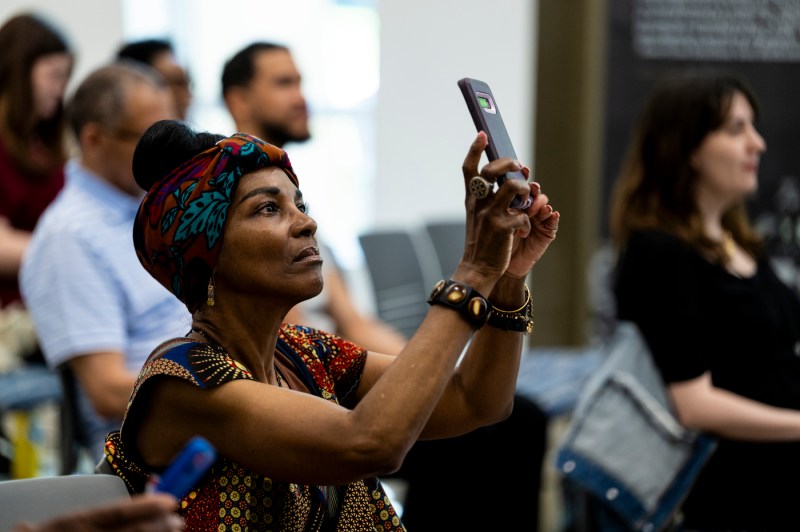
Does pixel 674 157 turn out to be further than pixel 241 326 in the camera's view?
Yes

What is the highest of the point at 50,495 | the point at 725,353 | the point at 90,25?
the point at 90,25

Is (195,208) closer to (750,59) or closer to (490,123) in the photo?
(490,123)

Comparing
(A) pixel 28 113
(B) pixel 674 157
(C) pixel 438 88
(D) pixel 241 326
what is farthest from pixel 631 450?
(C) pixel 438 88

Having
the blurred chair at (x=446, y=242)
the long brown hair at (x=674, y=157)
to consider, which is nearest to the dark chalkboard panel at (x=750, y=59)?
the blurred chair at (x=446, y=242)

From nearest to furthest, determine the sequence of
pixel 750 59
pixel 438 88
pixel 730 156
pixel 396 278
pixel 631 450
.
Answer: pixel 631 450 < pixel 730 156 < pixel 396 278 < pixel 750 59 < pixel 438 88

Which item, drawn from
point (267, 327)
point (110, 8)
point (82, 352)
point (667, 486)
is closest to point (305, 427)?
point (267, 327)

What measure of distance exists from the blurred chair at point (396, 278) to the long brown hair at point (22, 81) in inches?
46.6

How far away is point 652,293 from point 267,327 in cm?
142

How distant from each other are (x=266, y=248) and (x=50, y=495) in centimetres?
44

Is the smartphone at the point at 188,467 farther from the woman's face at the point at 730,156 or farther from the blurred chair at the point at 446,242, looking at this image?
the blurred chair at the point at 446,242

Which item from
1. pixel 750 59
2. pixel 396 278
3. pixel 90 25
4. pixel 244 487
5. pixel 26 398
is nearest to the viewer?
pixel 244 487

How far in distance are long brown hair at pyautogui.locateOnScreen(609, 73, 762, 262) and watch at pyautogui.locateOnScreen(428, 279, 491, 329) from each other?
1.56m

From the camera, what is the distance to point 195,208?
1.52 meters

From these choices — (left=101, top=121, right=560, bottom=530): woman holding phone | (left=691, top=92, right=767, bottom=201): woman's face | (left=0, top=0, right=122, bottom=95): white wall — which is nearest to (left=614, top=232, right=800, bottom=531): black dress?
(left=691, top=92, right=767, bottom=201): woman's face
